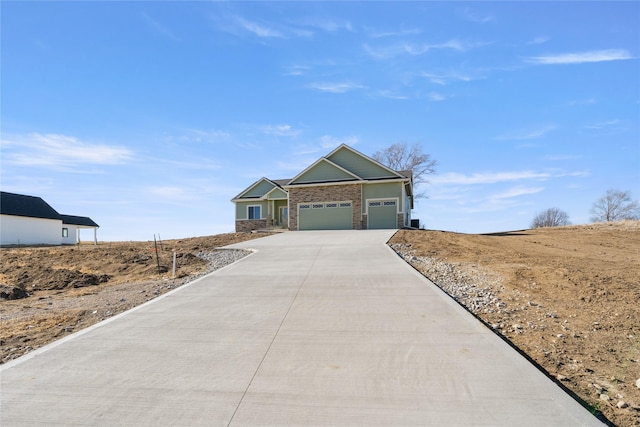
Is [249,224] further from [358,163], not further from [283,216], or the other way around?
[358,163]

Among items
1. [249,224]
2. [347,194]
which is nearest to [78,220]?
[249,224]

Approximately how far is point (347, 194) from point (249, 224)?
36.8 ft

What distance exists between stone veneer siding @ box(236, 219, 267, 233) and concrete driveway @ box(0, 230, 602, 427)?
25.7 metres

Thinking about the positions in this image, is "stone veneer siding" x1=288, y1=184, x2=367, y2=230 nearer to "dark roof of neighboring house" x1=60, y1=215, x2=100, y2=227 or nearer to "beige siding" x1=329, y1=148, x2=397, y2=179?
"beige siding" x1=329, y1=148, x2=397, y2=179

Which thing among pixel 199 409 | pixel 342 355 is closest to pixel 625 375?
pixel 342 355

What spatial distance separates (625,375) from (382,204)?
846 inches

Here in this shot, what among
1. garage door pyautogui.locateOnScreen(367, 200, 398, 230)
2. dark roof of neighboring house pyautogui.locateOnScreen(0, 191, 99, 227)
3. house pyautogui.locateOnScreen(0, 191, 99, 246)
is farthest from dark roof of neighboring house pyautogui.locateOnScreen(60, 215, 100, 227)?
garage door pyautogui.locateOnScreen(367, 200, 398, 230)

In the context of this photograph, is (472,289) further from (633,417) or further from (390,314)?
(633,417)

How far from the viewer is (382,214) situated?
25.5 m

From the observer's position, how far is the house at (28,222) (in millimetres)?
31250

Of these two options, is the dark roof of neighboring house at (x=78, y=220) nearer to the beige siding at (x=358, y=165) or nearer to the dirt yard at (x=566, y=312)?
the beige siding at (x=358, y=165)

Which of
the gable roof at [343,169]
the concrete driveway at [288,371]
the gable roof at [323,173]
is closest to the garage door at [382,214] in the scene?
the gable roof at [343,169]

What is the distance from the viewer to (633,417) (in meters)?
3.43

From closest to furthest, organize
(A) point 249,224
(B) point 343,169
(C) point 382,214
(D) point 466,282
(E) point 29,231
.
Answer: (D) point 466,282
(C) point 382,214
(B) point 343,169
(A) point 249,224
(E) point 29,231
